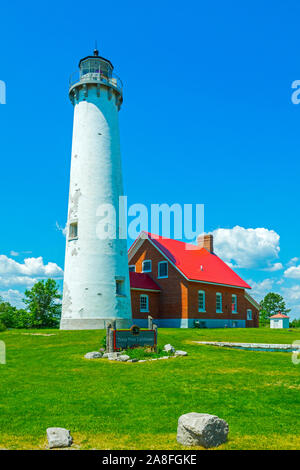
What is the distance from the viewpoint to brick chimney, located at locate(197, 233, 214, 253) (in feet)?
149

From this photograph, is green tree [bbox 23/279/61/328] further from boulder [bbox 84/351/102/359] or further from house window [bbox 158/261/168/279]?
boulder [bbox 84/351/102/359]

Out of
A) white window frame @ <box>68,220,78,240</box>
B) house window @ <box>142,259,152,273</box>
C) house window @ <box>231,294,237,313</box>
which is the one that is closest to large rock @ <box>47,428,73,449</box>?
white window frame @ <box>68,220,78,240</box>

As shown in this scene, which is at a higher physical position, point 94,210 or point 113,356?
point 94,210

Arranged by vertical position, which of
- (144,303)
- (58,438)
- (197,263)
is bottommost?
(58,438)

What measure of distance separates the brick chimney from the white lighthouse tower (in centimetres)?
1985

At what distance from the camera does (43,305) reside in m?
45.8

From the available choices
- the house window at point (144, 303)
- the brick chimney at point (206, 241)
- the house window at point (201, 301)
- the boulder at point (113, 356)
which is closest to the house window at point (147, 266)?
the house window at point (144, 303)

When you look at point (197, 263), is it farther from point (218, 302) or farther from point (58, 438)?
point (58, 438)

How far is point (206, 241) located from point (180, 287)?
40.9ft

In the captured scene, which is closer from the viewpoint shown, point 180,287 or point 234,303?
point 180,287

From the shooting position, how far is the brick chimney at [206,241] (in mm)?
45281

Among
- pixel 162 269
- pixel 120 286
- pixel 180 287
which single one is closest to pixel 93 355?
pixel 120 286
